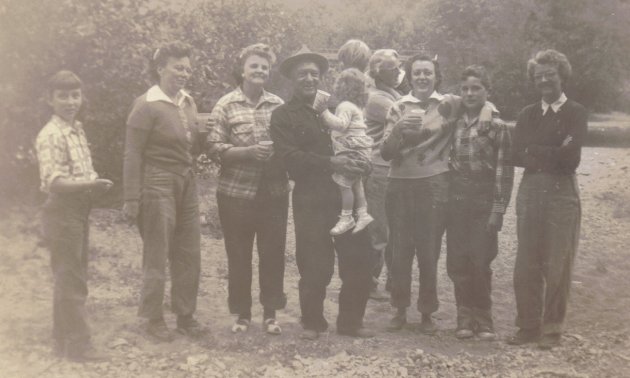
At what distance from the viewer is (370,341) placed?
504 cm

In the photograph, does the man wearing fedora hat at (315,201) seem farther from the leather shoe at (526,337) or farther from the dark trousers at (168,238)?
the leather shoe at (526,337)

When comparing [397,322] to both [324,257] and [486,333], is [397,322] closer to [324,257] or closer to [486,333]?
[486,333]

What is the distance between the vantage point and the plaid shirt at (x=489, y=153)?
4969mm

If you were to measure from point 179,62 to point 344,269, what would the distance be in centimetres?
192

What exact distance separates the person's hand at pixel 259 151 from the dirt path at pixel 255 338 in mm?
1341

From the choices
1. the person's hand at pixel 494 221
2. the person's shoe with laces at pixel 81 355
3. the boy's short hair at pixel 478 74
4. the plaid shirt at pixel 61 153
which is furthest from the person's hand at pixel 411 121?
the person's shoe with laces at pixel 81 355

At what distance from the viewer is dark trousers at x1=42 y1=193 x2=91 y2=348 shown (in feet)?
14.0

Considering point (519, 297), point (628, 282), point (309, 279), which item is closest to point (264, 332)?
point (309, 279)

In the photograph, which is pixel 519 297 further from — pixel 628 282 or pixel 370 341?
pixel 628 282

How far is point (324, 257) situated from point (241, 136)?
42.1 inches

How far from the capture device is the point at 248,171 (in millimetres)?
4824

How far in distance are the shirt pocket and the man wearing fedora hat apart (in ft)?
0.62

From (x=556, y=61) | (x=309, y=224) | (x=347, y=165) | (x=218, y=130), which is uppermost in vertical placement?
(x=556, y=61)

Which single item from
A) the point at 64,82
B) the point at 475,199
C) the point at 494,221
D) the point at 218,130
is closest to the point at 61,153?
the point at 64,82
